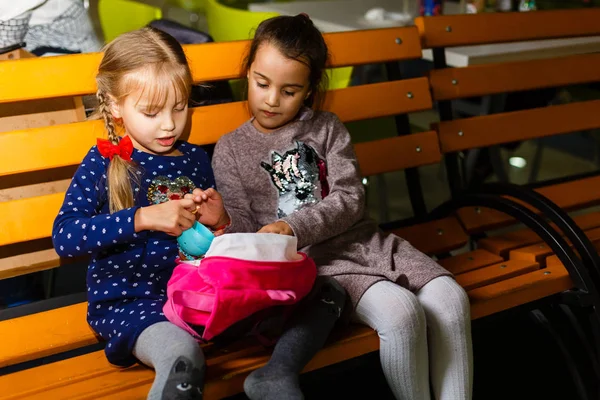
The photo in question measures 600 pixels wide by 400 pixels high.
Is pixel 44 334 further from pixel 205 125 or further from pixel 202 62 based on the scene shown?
pixel 202 62

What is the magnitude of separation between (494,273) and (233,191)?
0.78 m

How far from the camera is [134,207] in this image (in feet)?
6.02

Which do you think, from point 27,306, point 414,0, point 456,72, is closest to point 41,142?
point 27,306

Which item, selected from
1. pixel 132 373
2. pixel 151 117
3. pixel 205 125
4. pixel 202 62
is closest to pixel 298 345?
pixel 132 373

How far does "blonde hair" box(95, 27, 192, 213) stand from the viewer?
74.0 inches

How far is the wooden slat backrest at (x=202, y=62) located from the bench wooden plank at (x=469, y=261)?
0.69 metres

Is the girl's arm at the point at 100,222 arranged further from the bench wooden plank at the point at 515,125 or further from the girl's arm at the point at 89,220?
the bench wooden plank at the point at 515,125

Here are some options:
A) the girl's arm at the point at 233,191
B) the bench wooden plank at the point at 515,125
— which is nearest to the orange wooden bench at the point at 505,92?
the bench wooden plank at the point at 515,125

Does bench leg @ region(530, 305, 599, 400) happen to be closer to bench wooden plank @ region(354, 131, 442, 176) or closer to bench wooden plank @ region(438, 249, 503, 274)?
bench wooden plank @ region(438, 249, 503, 274)

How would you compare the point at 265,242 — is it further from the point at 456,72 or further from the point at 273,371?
the point at 456,72

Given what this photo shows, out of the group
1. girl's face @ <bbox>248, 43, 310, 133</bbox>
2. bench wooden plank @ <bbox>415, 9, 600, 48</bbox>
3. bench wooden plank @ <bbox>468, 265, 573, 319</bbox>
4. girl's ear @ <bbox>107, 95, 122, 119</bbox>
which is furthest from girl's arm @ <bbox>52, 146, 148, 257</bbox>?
bench wooden plank @ <bbox>415, 9, 600, 48</bbox>

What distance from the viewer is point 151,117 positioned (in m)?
1.90

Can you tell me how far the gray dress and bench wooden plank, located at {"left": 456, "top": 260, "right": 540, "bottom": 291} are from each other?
190mm

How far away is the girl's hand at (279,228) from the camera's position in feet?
6.32
